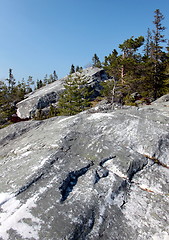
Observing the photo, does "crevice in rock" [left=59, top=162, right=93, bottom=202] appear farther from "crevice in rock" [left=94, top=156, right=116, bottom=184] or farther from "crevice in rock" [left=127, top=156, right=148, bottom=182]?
"crevice in rock" [left=127, top=156, right=148, bottom=182]

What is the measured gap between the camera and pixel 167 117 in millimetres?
5320

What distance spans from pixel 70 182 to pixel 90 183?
43 cm

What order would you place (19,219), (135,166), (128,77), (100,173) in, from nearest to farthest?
1. (19,219)
2. (100,173)
3. (135,166)
4. (128,77)

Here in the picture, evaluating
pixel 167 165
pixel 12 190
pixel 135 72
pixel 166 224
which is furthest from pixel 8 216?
pixel 135 72

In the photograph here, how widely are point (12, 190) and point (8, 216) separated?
1.72 ft

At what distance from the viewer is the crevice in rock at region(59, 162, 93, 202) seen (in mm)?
2977

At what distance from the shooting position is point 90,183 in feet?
10.6

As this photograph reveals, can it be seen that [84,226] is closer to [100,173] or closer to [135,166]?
[100,173]

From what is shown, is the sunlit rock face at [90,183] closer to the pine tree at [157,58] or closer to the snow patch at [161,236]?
the snow patch at [161,236]

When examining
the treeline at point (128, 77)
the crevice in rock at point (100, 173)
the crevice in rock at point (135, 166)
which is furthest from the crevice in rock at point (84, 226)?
the treeline at point (128, 77)

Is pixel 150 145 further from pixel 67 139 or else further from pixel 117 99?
pixel 117 99

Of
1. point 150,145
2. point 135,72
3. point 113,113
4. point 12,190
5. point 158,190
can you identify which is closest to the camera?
point 12,190

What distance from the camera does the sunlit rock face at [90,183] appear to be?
8.27 feet

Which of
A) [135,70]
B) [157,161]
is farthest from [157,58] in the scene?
[157,161]
